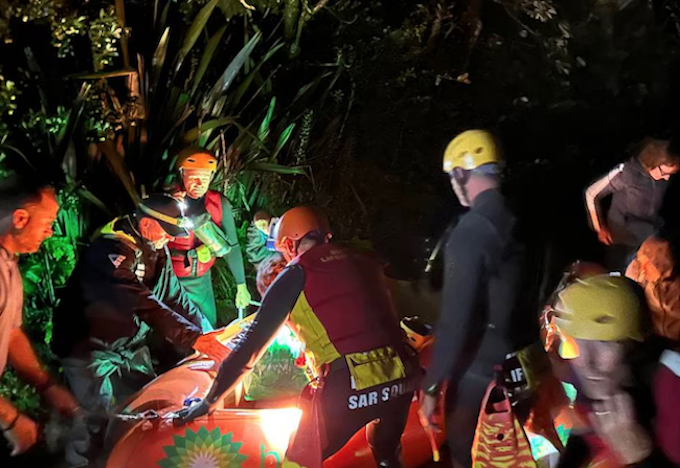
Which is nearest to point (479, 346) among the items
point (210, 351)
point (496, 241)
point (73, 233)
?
point (496, 241)

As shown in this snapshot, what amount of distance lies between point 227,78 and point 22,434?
1537mm

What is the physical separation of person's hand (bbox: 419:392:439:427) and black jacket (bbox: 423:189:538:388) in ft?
0.14

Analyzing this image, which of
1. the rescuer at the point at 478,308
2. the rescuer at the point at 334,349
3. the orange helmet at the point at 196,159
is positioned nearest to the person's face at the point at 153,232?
the orange helmet at the point at 196,159

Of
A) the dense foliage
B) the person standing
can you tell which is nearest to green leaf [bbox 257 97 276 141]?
the dense foliage

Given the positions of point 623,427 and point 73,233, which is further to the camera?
point 73,233

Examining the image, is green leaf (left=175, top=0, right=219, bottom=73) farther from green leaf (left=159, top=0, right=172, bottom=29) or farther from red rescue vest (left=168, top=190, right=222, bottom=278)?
red rescue vest (left=168, top=190, right=222, bottom=278)

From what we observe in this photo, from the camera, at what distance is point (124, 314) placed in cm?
246

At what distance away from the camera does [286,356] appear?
2395mm

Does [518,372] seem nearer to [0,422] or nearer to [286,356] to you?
[286,356]

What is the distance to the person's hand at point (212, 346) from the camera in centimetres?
242

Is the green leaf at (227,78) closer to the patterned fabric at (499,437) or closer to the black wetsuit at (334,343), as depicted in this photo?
the black wetsuit at (334,343)

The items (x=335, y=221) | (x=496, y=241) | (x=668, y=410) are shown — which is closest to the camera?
(x=668, y=410)

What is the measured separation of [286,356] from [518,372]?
0.83 meters

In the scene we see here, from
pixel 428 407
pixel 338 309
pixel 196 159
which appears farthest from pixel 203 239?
pixel 428 407
